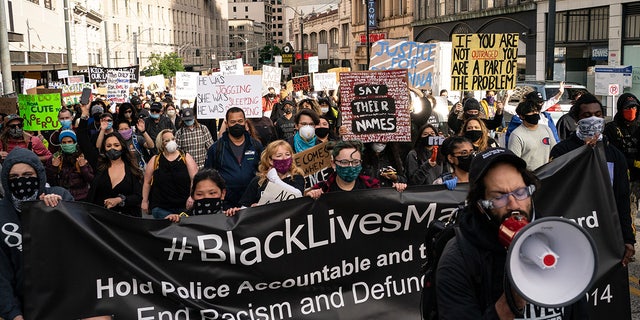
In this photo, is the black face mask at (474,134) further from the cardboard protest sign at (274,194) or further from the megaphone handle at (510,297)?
the megaphone handle at (510,297)

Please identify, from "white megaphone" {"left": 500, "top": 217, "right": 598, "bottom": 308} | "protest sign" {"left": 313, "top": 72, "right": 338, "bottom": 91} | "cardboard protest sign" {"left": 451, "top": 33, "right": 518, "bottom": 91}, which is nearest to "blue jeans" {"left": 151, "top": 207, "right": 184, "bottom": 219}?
"white megaphone" {"left": 500, "top": 217, "right": 598, "bottom": 308}

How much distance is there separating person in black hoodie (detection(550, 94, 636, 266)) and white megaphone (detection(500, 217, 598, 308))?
254 cm

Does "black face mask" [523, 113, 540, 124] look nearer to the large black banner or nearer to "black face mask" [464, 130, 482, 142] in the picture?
"black face mask" [464, 130, 482, 142]

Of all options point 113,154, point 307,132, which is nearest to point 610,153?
point 307,132

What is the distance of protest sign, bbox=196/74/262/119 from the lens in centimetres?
1025

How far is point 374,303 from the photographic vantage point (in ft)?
15.6

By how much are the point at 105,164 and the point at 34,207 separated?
256cm

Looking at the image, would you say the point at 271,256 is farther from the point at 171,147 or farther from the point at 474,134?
the point at 474,134

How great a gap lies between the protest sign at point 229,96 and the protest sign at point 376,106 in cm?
267

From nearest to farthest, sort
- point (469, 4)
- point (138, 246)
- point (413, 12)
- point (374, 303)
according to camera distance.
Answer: point (138, 246) → point (374, 303) → point (469, 4) → point (413, 12)

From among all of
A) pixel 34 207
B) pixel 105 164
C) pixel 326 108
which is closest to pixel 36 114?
pixel 326 108

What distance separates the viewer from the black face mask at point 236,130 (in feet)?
24.0

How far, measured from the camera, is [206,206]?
5.30 metres

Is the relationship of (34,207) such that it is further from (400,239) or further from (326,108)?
(326,108)
